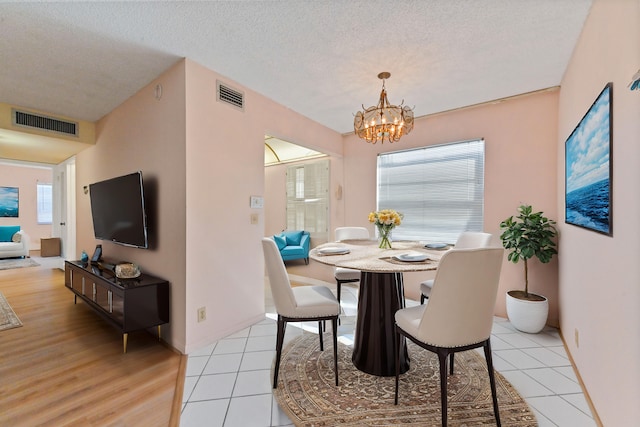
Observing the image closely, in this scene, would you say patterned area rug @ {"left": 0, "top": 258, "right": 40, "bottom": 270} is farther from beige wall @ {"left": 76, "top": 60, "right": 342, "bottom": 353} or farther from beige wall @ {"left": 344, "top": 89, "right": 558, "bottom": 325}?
beige wall @ {"left": 344, "top": 89, "right": 558, "bottom": 325}

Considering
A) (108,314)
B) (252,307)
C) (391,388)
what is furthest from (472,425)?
(108,314)

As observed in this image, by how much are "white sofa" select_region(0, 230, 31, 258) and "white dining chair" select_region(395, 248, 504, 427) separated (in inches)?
345

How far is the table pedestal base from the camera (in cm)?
191

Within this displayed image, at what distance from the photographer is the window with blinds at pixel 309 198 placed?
4684mm

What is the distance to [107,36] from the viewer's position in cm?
198

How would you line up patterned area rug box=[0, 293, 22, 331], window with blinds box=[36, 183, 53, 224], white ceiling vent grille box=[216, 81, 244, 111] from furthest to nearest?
1. window with blinds box=[36, 183, 53, 224]
2. patterned area rug box=[0, 293, 22, 331]
3. white ceiling vent grille box=[216, 81, 244, 111]

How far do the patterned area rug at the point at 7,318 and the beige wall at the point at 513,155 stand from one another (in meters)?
4.39

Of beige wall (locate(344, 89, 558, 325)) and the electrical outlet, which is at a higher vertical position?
beige wall (locate(344, 89, 558, 325))

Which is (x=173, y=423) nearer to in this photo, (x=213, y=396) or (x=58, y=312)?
(x=213, y=396)

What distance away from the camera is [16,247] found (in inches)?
241

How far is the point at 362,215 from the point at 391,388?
2663 mm

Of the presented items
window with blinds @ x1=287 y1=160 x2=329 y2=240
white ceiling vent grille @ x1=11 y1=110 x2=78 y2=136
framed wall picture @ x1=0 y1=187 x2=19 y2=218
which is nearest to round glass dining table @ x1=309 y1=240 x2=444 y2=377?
window with blinds @ x1=287 y1=160 x2=329 y2=240

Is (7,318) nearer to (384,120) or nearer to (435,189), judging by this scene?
(384,120)

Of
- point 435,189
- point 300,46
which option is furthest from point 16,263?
point 435,189
